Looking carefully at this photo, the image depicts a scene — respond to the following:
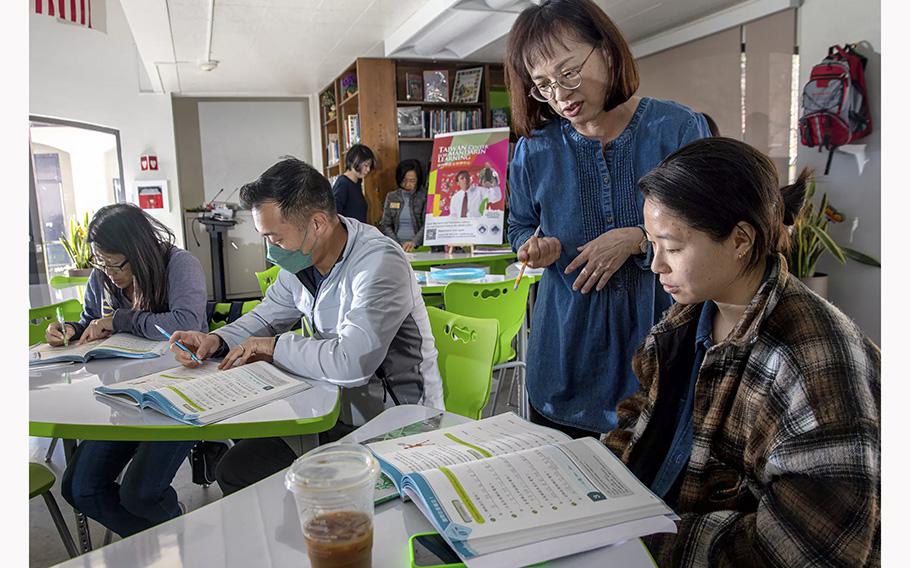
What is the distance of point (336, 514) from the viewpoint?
714 mm

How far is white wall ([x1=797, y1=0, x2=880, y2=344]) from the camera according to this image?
397 cm

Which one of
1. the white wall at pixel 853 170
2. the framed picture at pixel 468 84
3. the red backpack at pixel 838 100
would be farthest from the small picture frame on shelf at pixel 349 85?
the red backpack at pixel 838 100

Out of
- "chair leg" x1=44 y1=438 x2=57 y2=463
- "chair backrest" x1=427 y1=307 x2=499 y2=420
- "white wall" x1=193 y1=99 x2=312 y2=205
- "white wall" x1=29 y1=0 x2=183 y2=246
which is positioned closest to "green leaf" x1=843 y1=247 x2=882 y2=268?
"chair backrest" x1=427 y1=307 x2=499 y2=420

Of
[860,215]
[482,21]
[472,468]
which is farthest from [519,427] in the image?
[482,21]

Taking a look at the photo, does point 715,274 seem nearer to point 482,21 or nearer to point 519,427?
point 519,427

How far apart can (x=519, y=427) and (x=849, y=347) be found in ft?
1.77

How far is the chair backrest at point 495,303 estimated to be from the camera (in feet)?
9.52

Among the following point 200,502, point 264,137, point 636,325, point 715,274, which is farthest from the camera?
point 264,137

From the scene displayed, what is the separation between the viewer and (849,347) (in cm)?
86

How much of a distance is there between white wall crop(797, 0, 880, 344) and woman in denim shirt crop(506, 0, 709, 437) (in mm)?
3362

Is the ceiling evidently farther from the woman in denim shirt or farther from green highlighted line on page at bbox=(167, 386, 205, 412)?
green highlighted line on page at bbox=(167, 386, 205, 412)

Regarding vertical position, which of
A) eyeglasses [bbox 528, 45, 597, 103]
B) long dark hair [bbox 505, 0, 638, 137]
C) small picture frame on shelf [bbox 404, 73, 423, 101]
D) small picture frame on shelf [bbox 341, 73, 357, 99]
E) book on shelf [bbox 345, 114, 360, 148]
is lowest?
eyeglasses [bbox 528, 45, 597, 103]
